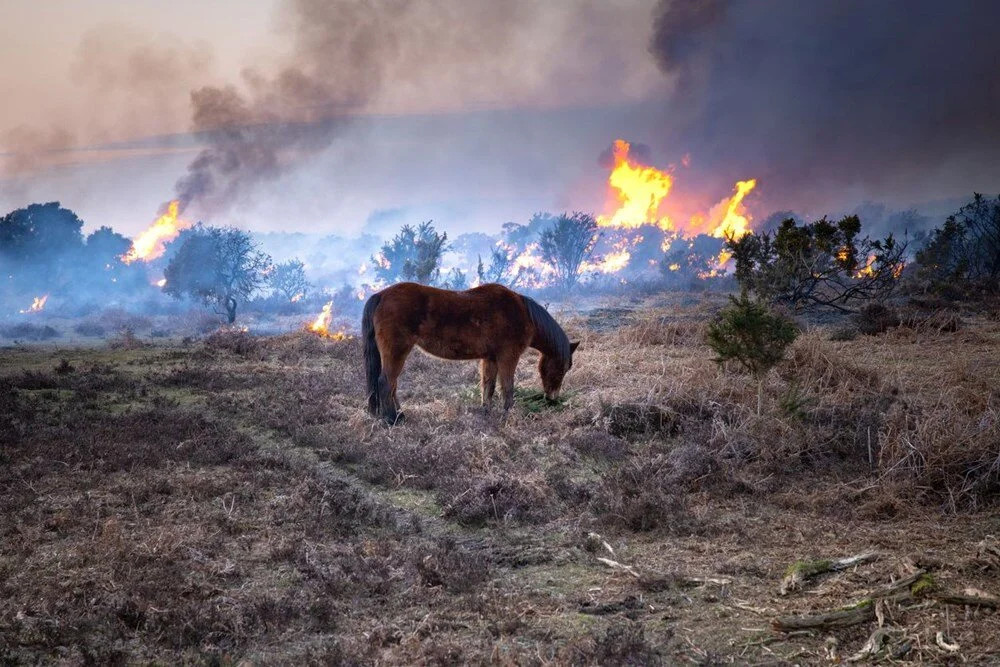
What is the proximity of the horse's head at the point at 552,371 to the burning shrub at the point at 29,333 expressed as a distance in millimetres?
33775

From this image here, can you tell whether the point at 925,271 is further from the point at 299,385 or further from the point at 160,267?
the point at 160,267

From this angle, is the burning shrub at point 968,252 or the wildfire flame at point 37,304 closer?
the burning shrub at point 968,252

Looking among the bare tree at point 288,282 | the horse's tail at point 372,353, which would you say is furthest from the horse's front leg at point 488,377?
the bare tree at point 288,282

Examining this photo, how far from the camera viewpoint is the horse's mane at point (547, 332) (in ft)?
37.9

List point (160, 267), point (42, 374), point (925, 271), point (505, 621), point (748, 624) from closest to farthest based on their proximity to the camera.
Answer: point (748, 624) < point (505, 621) < point (42, 374) < point (925, 271) < point (160, 267)

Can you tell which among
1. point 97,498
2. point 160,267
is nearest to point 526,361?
point 97,498

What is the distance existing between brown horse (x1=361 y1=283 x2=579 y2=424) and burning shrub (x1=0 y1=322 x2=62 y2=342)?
3188 cm

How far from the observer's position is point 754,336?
9.64 metres

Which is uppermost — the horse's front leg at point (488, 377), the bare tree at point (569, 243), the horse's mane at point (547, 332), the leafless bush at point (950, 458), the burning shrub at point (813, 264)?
the bare tree at point (569, 243)

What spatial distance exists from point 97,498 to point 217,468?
5.30 ft

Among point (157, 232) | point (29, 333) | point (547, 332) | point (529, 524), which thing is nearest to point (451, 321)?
point (547, 332)

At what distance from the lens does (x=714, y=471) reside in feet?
24.6

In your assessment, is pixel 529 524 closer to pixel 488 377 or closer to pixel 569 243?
pixel 488 377

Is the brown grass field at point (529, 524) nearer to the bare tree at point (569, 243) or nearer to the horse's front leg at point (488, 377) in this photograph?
the horse's front leg at point (488, 377)
